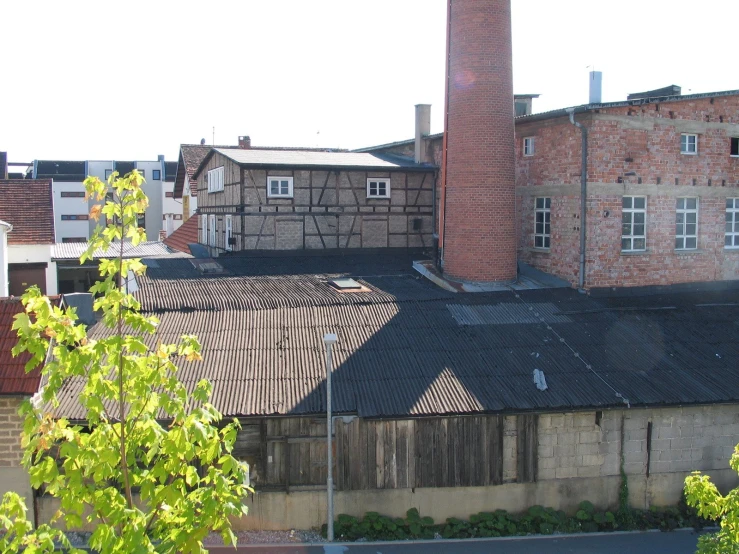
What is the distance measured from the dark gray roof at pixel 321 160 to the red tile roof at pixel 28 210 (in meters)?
7.35

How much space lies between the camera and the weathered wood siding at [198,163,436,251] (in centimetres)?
2450

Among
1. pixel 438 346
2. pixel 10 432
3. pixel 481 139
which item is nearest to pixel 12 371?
pixel 10 432

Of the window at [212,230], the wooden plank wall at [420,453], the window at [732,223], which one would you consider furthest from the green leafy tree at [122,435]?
the window at [212,230]

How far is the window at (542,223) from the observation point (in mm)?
20578

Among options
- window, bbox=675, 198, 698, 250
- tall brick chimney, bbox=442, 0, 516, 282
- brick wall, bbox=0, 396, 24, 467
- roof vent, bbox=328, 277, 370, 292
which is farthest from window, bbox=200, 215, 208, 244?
brick wall, bbox=0, 396, 24, 467

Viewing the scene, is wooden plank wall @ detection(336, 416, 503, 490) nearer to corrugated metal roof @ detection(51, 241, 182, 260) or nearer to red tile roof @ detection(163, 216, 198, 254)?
corrugated metal roof @ detection(51, 241, 182, 260)

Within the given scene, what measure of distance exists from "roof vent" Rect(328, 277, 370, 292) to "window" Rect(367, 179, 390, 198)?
6277 millimetres

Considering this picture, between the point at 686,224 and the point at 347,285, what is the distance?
9312 millimetres

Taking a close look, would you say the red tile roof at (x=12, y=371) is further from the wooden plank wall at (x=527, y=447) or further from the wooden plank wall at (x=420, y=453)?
the wooden plank wall at (x=527, y=447)

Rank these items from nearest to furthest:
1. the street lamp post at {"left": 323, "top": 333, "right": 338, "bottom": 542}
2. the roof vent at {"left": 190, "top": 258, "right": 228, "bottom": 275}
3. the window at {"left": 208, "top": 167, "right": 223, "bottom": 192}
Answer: the street lamp post at {"left": 323, "top": 333, "right": 338, "bottom": 542}, the roof vent at {"left": 190, "top": 258, "right": 228, "bottom": 275}, the window at {"left": 208, "top": 167, "right": 223, "bottom": 192}

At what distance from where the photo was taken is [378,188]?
25.6m

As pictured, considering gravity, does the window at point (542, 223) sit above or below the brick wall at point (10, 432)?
above

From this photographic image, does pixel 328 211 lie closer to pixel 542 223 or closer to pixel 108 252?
pixel 542 223

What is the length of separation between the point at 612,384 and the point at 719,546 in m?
6.58
